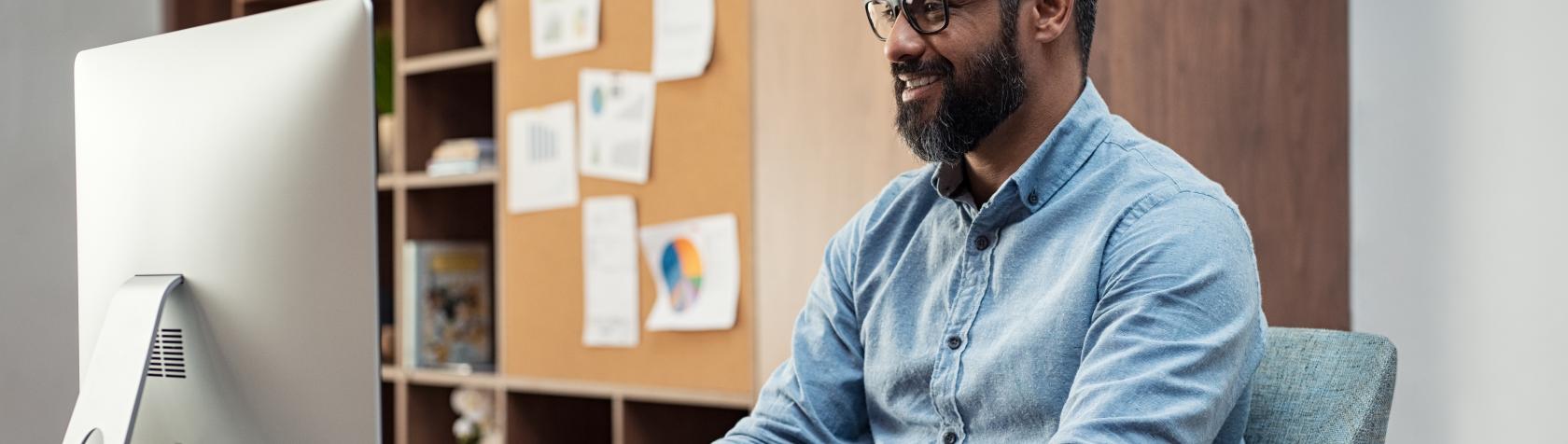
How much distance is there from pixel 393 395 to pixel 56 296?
1.71 m

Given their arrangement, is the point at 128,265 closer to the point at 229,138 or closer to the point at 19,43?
the point at 229,138

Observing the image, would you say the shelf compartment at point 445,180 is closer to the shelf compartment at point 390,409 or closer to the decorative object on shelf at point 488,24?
the decorative object on shelf at point 488,24

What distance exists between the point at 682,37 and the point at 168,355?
5.22 ft

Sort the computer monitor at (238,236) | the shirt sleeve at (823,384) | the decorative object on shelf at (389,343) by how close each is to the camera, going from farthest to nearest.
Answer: the decorative object on shelf at (389,343)
the shirt sleeve at (823,384)
the computer monitor at (238,236)

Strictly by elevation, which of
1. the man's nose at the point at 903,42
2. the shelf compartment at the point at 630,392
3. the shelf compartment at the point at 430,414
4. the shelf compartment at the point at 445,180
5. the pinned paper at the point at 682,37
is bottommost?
the shelf compartment at the point at 430,414

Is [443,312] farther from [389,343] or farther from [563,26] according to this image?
[563,26]

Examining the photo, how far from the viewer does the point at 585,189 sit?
2.79 metres

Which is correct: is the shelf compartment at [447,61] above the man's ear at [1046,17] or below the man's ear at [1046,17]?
above

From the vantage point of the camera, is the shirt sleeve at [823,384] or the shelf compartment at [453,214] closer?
the shirt sleeve at [823,384]

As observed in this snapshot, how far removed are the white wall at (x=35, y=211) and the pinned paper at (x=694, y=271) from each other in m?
1.11

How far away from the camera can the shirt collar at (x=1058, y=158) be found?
1.34m

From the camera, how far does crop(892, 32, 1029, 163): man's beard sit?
4.56ft

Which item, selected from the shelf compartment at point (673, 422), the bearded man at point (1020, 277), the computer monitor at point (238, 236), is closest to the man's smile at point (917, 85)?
the bearded man at point (1020, 277)

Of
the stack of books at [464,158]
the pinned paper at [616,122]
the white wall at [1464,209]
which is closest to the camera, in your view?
the white wall at [1464,209]
